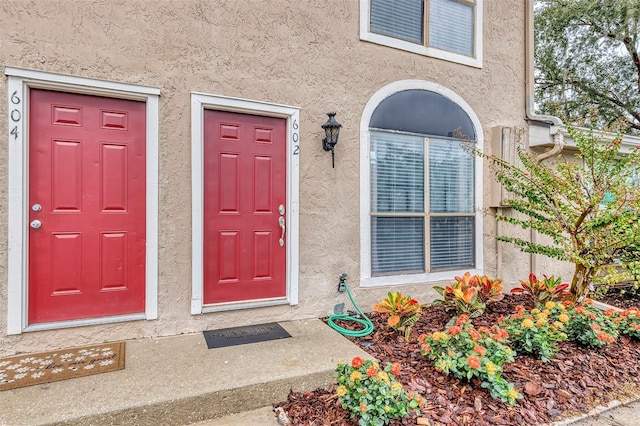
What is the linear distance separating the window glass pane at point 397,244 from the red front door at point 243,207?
109cm

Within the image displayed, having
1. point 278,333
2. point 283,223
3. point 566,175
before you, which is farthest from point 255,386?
point 566,175

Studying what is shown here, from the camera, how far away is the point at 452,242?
14.4 ft

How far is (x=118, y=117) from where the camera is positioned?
2.96 m

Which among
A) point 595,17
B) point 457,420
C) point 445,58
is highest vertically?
point 595,17

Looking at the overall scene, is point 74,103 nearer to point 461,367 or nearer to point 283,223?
point 283,223

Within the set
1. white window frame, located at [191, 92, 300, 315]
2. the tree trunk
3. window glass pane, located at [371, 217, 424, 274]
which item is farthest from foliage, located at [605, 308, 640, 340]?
white window frame, located at [191, 92, 300, 315]

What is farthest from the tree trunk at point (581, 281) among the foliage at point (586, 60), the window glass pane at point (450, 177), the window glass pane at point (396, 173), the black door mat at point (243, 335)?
the foliage at point (586, 60)

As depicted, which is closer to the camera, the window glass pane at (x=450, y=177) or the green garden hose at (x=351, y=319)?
the green garden hose at (x=351, y=319)

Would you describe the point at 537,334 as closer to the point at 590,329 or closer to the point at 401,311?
the point at 590,329

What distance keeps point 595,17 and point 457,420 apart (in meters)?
13.0

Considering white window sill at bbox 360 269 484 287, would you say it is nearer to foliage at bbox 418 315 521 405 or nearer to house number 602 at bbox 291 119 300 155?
foliage at bbox 418 315 521 405

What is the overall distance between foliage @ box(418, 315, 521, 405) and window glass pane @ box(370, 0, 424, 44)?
10.8 feet

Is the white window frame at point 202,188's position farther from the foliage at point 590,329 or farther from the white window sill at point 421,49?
the foliage at point 590,329

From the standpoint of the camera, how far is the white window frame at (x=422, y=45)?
3.85 m
